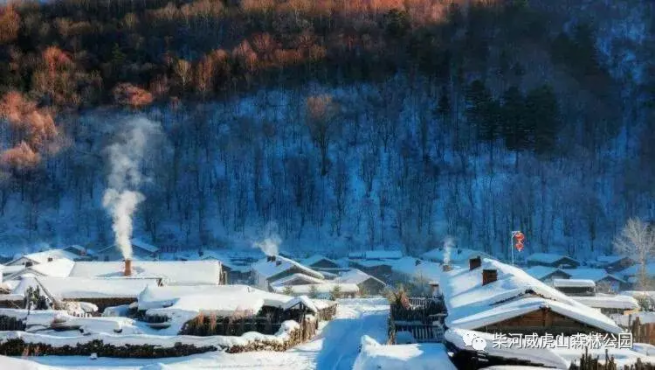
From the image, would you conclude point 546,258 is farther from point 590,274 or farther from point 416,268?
point 416,268

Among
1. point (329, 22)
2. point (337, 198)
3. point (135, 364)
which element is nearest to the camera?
point (135, 364)

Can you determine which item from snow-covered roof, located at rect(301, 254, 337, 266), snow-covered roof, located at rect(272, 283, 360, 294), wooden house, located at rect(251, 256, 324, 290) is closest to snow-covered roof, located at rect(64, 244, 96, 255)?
snow-covered roof, located at rect(301, 254, 337, 266)

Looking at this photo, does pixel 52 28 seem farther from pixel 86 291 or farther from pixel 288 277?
pixel 86 291

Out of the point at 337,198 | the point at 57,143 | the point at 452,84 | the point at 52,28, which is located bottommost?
the point at 337,198

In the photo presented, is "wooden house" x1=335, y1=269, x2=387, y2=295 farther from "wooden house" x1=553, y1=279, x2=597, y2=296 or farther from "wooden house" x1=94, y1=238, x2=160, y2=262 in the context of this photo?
"wooden house" x1=94, y1=238, x2=160, y2=262

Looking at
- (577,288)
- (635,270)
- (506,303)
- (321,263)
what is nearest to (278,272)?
(321,263)

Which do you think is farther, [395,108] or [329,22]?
[329,22]

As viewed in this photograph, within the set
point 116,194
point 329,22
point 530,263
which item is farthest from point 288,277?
point 329,22

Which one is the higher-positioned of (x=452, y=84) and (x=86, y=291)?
(x=452, y=84)
